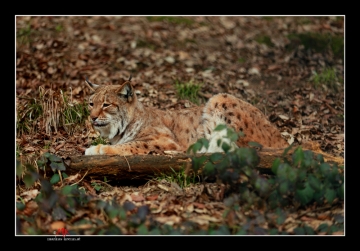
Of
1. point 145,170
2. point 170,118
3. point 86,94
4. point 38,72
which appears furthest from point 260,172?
point 38,72

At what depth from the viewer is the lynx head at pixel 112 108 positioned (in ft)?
28.8

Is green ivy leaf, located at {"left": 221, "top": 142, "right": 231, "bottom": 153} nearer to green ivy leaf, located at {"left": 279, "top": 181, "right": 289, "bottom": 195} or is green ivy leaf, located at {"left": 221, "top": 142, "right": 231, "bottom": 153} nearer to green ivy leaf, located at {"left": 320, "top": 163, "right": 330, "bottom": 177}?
green ivy leaf, located at {"left": 279, "top": 181, "right": 289, "bottom": 195}

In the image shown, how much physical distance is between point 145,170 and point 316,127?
13.0ft

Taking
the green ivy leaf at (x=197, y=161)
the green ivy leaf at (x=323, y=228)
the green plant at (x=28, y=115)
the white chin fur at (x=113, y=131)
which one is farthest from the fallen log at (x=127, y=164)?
the green plant at (x=28, y=115)

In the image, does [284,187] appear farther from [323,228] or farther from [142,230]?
[142,230]

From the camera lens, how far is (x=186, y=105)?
11.1 meters

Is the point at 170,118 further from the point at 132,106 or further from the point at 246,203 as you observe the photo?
the point at 246,203

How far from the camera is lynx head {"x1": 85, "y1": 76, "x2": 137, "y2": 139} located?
28.8 feet

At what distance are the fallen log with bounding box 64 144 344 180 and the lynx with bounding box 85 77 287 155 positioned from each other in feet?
2.29

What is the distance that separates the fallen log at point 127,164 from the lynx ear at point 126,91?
4.41ft

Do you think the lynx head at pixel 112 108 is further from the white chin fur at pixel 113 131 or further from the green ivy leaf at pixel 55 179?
the green ivy leaf at pixel 55 179

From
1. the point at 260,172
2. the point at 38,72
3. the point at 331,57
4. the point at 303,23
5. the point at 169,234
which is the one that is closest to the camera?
the point at 169,234

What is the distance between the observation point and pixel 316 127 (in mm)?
10672

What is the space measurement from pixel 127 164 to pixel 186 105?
11.6 ft
